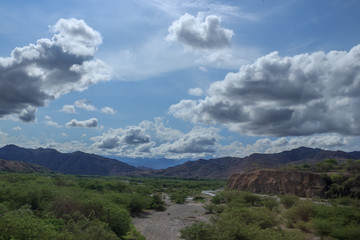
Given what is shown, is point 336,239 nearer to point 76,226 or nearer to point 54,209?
point 76,226

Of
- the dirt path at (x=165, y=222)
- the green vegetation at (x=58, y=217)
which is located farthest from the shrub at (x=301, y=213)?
the green vegetation at (x=58, y=217)

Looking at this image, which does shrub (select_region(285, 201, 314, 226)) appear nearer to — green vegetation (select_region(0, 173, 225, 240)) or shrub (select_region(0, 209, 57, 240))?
green vegetation (select_region(0, 173, 225, 240))

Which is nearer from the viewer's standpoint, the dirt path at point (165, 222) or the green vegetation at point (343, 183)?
the dirt path at point (165, 222)

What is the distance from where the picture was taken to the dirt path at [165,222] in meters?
29.9

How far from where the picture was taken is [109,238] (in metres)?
17.2

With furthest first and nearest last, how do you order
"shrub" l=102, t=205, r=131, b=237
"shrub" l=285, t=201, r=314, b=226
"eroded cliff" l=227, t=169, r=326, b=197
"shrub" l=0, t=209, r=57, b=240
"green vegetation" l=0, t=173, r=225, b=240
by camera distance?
"eroded cliff" l=227, t=169, r=326, b=197
"shrub" l=285, t=201, r=314, b=226
"shrub" l=102, t=205, r=131, b=237
"green vegetation" l=0, t=173, r=225, b=240
"shrub" l=0, t=209, r=57, b=240

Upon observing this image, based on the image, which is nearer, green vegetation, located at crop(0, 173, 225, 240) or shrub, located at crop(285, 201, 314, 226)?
green vegetation, located at crop(0, 173, 225, 240)

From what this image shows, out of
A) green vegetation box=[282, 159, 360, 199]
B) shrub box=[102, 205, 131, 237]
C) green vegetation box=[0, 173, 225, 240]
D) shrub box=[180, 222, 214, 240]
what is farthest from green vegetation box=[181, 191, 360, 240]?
green vegetation box=[282, 159, 360, 199]

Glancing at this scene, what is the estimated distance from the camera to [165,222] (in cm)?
3684

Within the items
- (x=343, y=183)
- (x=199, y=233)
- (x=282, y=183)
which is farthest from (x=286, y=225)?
(x=282, y=183)

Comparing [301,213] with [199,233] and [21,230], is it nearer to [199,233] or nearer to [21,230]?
A: [199,233]

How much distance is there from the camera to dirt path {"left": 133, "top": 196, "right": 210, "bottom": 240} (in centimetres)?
2986

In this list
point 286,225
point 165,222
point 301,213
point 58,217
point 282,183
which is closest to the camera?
point 58,217

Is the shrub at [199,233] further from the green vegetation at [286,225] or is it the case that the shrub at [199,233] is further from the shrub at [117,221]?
the shrub at [117,221]
